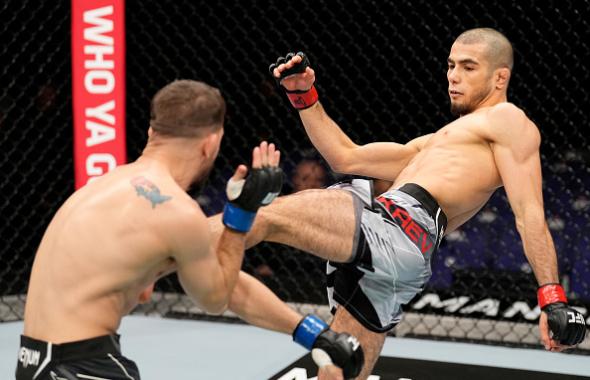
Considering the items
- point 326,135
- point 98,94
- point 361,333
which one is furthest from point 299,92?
point 98,94

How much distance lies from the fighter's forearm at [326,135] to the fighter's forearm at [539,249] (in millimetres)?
617

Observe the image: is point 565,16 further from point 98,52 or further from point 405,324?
point 98,52

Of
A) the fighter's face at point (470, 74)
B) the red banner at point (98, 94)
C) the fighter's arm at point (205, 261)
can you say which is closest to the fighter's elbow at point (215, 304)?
the fighter's arm at point (205, 261)

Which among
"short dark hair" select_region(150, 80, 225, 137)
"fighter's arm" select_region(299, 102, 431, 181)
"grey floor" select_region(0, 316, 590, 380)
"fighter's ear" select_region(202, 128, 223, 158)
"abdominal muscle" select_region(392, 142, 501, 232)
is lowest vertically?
"grey floor" select_region(0, 316, 590, 380)

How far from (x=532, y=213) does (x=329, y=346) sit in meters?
0.73

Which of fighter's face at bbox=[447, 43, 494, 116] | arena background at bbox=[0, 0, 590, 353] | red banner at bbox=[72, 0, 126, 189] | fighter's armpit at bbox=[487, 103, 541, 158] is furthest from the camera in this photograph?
arena background at bbox=[0, 0, 590, 353]

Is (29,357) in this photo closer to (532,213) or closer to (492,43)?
(532,213)

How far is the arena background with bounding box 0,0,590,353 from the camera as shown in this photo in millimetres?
3441

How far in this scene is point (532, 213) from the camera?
6.13 ft

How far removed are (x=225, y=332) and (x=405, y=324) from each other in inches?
32.1

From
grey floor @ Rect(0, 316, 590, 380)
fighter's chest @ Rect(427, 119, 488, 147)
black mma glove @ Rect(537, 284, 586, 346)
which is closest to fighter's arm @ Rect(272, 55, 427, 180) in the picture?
fighter's chest @ Rect(427, 119, 488, 147)

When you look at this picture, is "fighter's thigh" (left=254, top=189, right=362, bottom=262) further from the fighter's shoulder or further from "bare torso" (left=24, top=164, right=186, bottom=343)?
the fighter's shoulder

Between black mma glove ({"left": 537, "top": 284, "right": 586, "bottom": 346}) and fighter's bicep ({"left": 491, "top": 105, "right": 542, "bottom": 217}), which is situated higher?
fighter's bicep ({"left": 491, "top": 105, "right": 542, "bottom": 217})

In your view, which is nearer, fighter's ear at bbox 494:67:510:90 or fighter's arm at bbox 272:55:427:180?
fighter's ear at bbox 494:67:510:90
